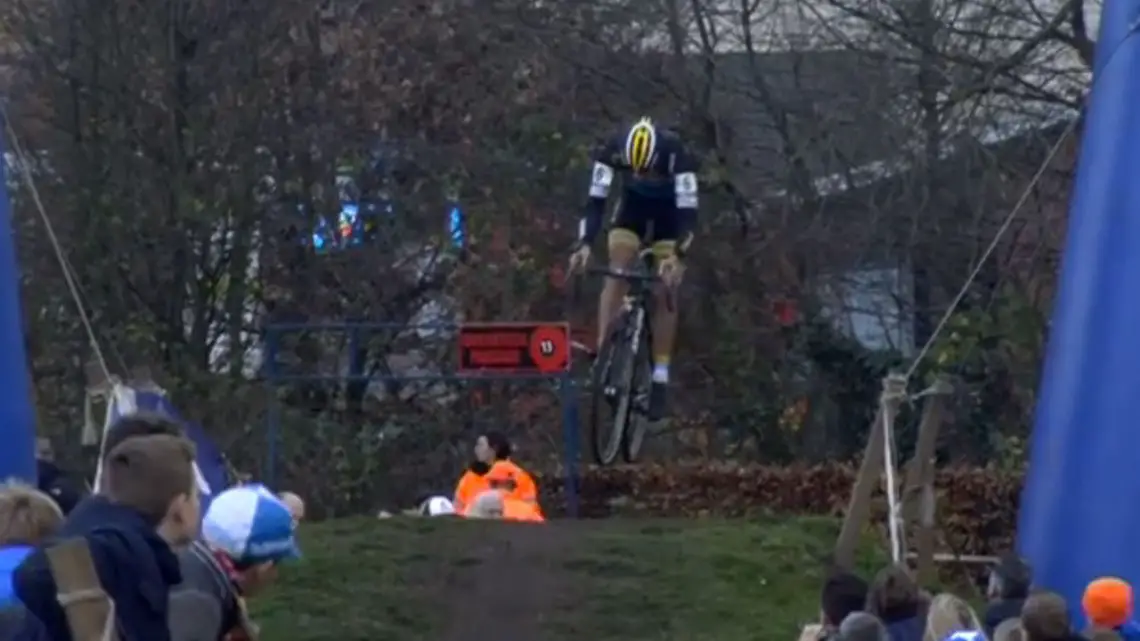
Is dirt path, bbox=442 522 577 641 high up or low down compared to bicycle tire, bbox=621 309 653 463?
down

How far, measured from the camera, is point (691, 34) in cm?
2006

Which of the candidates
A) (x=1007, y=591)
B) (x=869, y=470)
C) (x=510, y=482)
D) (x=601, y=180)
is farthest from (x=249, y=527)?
(x=510, y=482)

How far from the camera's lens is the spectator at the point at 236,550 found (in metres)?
4.90

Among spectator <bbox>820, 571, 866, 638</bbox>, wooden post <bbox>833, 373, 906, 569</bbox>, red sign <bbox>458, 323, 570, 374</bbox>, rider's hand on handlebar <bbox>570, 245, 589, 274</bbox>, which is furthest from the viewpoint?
red sign <bbox>458, 323, 570, 374</bbox>

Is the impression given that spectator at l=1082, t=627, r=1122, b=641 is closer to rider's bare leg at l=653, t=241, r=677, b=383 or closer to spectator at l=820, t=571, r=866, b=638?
spectator at l=820, t=571, r=866, b=638

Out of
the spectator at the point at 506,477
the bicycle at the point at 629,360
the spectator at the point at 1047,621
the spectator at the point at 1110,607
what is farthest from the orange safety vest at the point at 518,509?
the spectator at the point at 1047,621

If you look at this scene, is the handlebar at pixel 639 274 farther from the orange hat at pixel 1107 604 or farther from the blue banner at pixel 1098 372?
the orange hat at pixel 1107 604

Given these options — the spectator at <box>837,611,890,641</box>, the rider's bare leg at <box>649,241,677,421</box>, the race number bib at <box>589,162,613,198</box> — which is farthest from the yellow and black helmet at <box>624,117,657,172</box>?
the spectator at <box>837,611,890,641</box>

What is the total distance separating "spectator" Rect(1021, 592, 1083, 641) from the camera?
630cm

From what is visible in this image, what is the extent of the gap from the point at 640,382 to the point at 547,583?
2291 millimetres

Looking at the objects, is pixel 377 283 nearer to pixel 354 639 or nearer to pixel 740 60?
pixel 740 60

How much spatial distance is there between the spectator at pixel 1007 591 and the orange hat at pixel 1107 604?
327 mm

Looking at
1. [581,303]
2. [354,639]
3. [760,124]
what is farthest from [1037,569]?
[760,124]

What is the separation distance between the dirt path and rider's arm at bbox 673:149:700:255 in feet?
5.38
